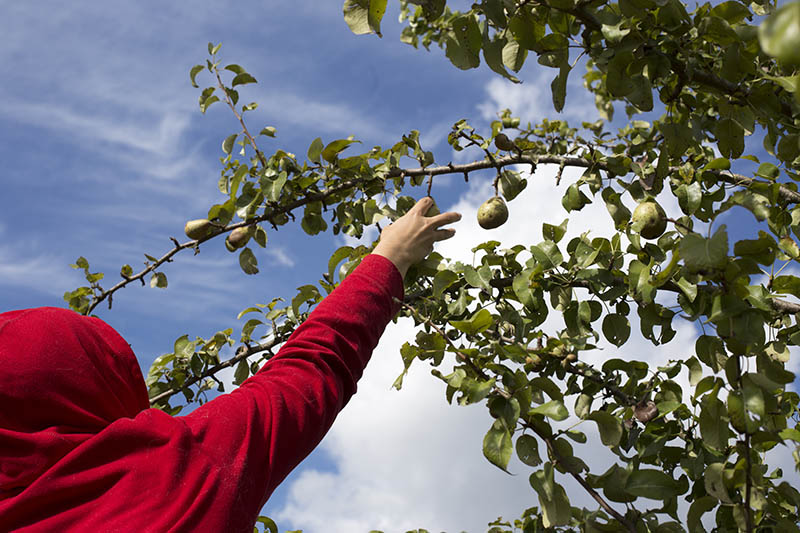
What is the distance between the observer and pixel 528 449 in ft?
4.80

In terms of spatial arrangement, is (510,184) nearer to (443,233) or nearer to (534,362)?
(443,233)

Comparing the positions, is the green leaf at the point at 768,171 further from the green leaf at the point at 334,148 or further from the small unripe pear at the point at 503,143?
the green leaf at the point at 334,148

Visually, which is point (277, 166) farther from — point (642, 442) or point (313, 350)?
point (642, 442)

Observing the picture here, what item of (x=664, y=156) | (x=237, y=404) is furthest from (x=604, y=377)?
(x=237, y=404)

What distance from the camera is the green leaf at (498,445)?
1331mm

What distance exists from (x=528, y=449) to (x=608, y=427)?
7.2 inches

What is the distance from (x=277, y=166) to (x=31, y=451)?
1.29m

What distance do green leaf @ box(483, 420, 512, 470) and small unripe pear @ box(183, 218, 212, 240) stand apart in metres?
1.35

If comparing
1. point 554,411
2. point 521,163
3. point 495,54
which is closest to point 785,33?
point 554,411

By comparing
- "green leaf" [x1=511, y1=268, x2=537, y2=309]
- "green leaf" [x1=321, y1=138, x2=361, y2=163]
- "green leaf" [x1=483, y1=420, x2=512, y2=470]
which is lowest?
"green leaf" [x1=483, y1=420, x2=512, y2=470]

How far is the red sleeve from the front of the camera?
1251 millimetres

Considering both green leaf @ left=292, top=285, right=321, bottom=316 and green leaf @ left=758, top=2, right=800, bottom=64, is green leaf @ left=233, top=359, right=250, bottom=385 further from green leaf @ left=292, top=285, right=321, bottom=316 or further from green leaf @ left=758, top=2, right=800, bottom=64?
green leaf @ left=758, top=2, right=800, bottom=64

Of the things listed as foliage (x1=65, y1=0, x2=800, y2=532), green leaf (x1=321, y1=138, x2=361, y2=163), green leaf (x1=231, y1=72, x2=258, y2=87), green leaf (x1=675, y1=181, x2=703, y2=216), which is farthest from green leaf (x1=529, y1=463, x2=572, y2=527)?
green leaf (x1=231, y1=72, x2=258, y2=87)

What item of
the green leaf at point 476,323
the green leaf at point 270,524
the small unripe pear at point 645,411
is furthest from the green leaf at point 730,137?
the green leaf at point 270,524
